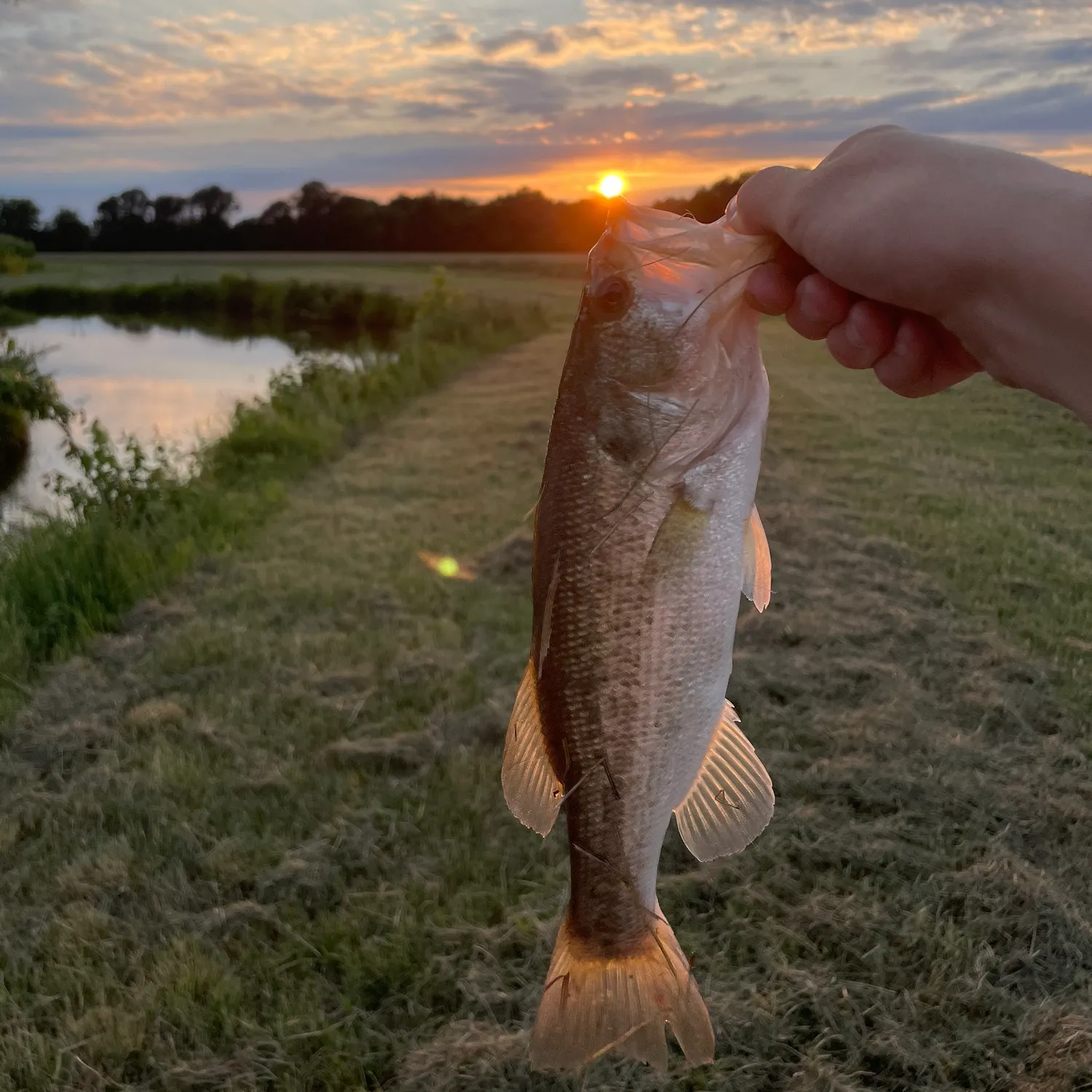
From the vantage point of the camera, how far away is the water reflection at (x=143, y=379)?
13266 mm

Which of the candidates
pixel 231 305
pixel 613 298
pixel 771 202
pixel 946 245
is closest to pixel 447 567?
pixel 613 298

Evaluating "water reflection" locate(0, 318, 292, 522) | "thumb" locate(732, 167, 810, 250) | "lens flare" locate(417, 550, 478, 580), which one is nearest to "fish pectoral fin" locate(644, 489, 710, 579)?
"thumb" locate(732, 167, 810, 250)

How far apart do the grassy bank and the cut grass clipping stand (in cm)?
2410

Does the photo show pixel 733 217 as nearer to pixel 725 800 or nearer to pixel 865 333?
pixel 865 333

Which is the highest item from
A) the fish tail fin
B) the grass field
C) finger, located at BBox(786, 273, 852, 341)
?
finger, located at BBox(786, 273, 852, 341)

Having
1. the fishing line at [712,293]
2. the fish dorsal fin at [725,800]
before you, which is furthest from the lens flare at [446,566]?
the fishing line at [712,293]

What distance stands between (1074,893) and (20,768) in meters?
4.35

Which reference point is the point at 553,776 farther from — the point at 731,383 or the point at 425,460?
the point at 425,460

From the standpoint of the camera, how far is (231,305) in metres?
45.9

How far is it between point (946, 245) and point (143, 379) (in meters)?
25.7

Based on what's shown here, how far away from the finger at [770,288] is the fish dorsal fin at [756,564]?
0.42m

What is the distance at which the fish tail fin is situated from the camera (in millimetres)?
1842

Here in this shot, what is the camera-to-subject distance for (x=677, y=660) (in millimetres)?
1832

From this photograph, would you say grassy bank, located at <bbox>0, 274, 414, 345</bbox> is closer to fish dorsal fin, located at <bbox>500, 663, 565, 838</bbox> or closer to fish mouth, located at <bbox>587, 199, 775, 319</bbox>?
fish mouth, located at <bbox>587, 199, 775, 319</bbox>
